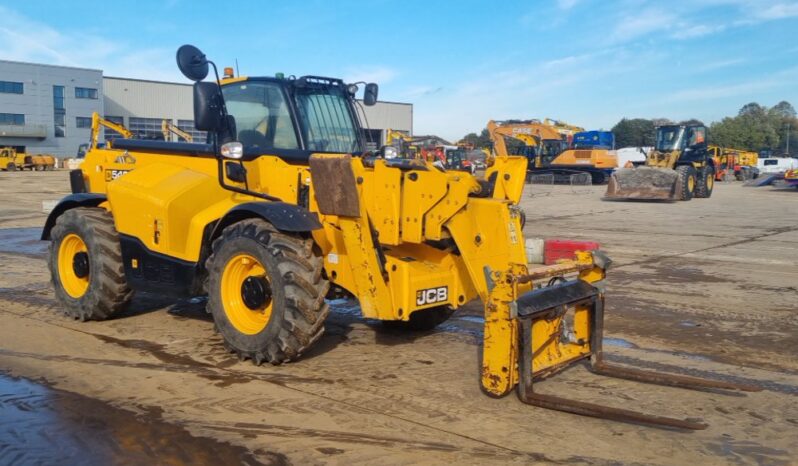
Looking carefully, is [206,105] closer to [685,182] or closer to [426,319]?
[426,319]

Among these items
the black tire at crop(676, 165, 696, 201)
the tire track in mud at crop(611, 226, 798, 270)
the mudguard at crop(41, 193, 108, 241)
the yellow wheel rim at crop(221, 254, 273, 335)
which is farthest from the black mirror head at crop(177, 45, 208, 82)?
the black tire at crop(676, 165, 696, 201)

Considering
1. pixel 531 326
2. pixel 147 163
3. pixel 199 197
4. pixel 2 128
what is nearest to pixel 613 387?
pixel 531 326

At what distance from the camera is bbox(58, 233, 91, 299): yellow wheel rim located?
696 centimetres

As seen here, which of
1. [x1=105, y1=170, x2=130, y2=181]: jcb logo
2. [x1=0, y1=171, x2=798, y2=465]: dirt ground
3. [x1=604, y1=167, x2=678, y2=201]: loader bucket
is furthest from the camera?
[x1=604, y1=167, x2=678, y2=201]: loader bucket

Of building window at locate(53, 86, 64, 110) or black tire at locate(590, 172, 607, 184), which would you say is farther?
building window at locate(53, 86, 64, 110)

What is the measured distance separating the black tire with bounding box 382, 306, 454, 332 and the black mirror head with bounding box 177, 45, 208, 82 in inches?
109

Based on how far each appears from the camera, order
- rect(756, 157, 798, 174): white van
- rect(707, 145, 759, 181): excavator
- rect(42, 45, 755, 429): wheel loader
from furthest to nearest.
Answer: rect(756, 157, 798, 174): white van, rect(707, 145, 759, 181): excavator, rect(42, 45, 755, 429): wheel loader

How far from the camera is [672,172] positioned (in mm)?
26266

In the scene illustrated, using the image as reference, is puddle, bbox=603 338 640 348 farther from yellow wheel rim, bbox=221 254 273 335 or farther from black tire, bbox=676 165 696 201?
black tire, bbox=676 165 696 201

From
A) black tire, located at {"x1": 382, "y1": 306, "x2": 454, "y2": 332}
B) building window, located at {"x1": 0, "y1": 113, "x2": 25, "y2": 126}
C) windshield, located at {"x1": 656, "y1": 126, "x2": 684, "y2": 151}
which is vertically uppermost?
building window, located at {"x1": 0, "y1": 113, "x2": 25, "y2": 126}

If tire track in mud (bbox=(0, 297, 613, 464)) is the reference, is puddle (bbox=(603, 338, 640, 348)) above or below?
above

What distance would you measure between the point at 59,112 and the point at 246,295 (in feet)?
225

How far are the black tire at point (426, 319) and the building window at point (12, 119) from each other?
67145mm

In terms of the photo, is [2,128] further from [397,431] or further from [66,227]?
[397,431]
